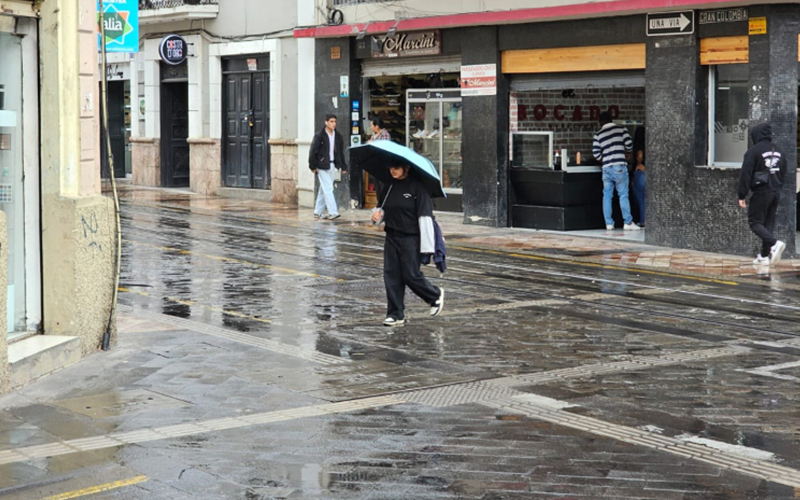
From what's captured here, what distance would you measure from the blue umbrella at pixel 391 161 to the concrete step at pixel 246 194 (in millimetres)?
15525

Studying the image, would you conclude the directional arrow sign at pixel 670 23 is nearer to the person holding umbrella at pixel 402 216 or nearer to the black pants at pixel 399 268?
the person holding umbrella at pixel 402 216

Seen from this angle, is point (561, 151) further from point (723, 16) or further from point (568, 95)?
point (723, 16)

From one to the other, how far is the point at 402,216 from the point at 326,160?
37.5 feet

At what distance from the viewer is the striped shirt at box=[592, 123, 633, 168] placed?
1936cm

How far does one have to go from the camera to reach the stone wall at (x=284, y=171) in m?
25.6

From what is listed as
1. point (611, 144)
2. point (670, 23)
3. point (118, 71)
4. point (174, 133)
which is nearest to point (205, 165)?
point (174, 133)

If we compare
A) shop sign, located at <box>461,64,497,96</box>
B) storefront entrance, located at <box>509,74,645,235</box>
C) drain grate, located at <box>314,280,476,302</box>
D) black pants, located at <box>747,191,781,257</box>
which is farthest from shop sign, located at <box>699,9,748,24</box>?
drain grate, located at <box>314,280,476,302</box>

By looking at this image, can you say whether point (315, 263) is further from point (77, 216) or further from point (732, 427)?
point (732, 427)

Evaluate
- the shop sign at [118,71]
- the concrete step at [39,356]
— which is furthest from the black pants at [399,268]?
the shop sign at [118,71]

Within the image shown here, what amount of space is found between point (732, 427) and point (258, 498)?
301cm

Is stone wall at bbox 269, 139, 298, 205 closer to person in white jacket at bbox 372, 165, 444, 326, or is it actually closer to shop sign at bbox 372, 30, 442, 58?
shop sign at bbox 372, 30, 442, 58

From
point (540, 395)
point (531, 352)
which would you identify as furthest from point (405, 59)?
point (540, 395)

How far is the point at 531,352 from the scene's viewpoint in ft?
32.0

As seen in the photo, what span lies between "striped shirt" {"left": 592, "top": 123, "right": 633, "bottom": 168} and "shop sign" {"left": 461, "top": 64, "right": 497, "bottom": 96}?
202 centimetres
